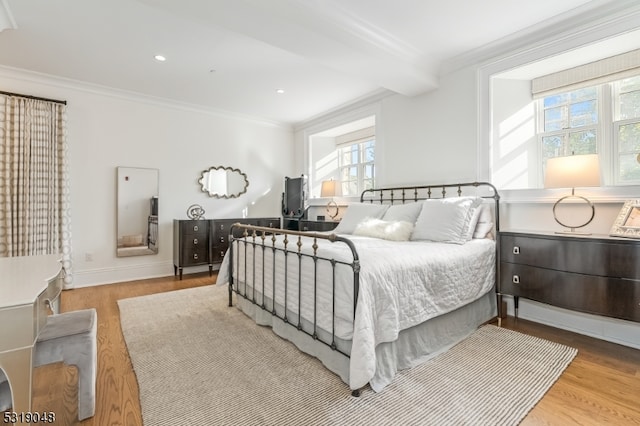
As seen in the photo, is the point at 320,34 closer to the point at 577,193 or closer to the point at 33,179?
the point at 577,193

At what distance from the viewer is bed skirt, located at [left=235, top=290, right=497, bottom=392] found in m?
1.79

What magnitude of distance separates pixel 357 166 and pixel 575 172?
3.25 m

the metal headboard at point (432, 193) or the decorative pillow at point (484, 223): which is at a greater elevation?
the metal headboard at point (432, 193)

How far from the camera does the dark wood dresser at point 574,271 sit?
2.02 metres

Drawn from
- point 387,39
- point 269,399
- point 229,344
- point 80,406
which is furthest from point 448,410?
point 387,39

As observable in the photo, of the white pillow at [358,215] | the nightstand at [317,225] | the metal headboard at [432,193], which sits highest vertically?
the metal headboard at [432,193]

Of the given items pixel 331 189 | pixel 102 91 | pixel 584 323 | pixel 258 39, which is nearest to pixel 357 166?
pixel 331 189

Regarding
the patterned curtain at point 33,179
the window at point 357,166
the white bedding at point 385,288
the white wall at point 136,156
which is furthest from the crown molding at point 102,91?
the white bedding at point 385,288

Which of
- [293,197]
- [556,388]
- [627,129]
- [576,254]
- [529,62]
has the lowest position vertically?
[556,388]

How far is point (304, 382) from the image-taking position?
1.78 metres

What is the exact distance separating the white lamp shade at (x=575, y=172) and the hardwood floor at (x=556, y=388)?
1236mm

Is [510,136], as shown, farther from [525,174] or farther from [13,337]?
[13,337]

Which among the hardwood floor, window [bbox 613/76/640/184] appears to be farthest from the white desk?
window [bbox 613/76/640/184]

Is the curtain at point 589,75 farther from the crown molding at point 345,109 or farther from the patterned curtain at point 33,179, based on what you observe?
the patterned curtain at point 33,179
